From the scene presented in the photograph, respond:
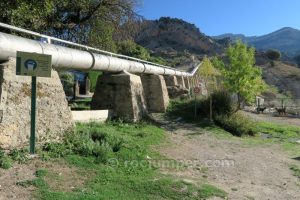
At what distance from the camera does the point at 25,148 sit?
8.85m

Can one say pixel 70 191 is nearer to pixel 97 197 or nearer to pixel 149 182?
pixel 97 197

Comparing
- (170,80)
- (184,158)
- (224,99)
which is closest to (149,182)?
(184,158)

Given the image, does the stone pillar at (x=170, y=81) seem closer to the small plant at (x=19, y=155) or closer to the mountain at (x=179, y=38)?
the small plant at (x=19, y=155)

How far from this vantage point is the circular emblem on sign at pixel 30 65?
8.55 metres

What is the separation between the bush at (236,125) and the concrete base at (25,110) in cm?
1120

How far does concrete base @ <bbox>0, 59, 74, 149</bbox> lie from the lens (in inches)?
343

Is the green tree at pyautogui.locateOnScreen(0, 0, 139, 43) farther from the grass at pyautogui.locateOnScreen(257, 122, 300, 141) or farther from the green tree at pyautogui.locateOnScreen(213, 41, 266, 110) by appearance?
the grass at pyautogui.locateOnScreen(257, 122, 300, 141)

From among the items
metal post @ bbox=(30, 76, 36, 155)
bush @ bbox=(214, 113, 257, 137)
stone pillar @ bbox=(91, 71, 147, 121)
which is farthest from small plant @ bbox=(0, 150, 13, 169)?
bush @ bbox=(214, 113, 257, 137)

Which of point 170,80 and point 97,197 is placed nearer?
point 97,197

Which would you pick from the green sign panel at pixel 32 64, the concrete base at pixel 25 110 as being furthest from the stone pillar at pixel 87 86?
the green sign panel at pixel 32 64

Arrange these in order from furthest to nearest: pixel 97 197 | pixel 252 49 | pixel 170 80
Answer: pixel 170 80 → pixel 252 49 → pixel 97 197

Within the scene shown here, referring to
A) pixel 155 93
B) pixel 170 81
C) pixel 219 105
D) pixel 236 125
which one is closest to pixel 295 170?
pixel 236 125

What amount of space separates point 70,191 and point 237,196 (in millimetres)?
3553

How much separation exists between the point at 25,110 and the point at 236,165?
20.5ft
